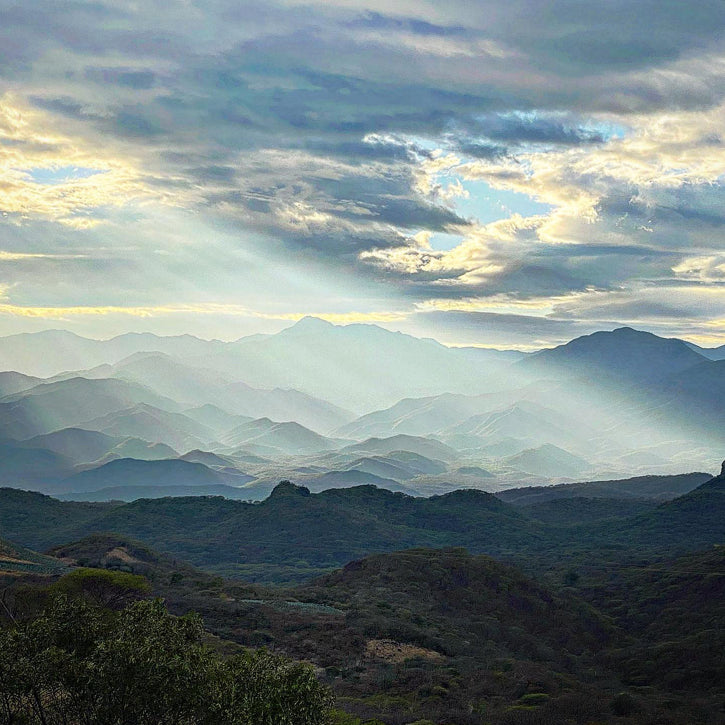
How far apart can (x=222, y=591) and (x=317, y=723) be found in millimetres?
79531

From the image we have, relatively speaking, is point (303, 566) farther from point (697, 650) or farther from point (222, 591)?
point (697, 650)

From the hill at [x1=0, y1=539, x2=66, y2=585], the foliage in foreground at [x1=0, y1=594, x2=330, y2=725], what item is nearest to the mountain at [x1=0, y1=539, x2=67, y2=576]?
the hill at [x1=0, y1=539, x2=66, y2=585]

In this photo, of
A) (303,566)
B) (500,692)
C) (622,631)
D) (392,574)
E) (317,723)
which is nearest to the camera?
(317,723)

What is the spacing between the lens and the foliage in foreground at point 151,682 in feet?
86.3

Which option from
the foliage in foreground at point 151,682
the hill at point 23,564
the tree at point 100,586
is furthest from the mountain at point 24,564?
the foliage in foreground at point 151,682

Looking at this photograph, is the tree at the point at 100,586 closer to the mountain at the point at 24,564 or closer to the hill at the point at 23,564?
the hill at the point at 23,564

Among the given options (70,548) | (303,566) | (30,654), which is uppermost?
(30,654)

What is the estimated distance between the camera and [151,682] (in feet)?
86.5

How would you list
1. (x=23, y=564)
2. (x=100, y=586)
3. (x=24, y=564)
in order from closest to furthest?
(x=100, y=586) → (x=23, y=564) → (x=24, y=564)

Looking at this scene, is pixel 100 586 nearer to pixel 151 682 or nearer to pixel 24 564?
pixel 151 682

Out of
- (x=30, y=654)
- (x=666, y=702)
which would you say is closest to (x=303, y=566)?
(x=666, y=702)

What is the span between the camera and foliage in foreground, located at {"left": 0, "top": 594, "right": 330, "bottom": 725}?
86.3ft

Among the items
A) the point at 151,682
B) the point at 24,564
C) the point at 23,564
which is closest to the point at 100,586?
the point at 151,682

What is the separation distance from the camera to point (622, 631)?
110 m
